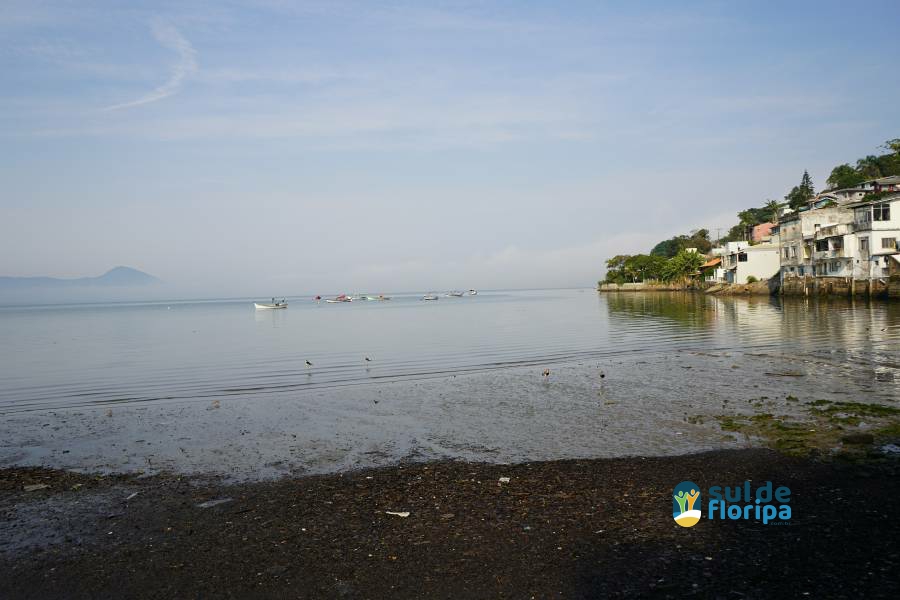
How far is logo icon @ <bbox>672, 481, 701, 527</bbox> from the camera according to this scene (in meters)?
9.64

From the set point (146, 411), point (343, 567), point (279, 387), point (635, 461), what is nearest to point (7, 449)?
point (146, 411)

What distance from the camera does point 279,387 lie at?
92.8 feet

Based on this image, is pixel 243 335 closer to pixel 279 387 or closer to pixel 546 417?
pixel 279 387

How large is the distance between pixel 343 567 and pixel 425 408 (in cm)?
1327

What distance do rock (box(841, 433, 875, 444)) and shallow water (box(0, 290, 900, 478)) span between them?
8.58 feet

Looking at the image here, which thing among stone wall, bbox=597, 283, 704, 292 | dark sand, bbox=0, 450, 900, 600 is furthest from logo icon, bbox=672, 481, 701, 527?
stone wall, bbox=597, 283, 704, 292

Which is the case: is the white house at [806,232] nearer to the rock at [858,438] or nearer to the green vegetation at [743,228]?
the green vegetation at [743,228]

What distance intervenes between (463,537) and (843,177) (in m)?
163

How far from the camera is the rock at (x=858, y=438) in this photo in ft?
45.7

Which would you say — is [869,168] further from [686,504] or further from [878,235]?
[686,504]

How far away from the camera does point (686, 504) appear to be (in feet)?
33.7

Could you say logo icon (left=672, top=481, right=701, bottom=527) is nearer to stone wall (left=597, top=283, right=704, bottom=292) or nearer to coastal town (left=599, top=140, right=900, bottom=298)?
coastal town (left=599, top=140, right=900, bottom=298)

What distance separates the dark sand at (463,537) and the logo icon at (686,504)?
0.57ft

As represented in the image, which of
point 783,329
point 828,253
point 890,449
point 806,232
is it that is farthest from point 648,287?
point 890,449
